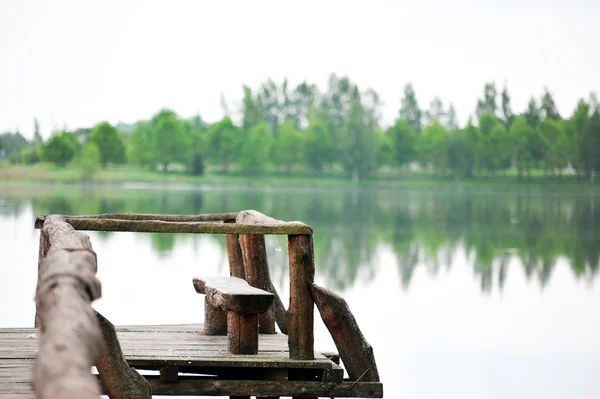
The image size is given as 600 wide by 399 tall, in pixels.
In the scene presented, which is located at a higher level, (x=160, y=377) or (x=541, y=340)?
(x=160, y=377)

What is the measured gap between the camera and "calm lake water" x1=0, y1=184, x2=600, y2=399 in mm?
14523

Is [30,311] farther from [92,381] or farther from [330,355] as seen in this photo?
[92,381]

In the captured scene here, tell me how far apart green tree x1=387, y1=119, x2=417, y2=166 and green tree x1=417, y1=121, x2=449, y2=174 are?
1489 millimetres

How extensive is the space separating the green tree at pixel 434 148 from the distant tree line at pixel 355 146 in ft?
0.46

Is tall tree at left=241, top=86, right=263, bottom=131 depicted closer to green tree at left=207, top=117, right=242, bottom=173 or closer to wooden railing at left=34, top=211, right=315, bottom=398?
green tree at left=207, top=117, right=242, bottom=173

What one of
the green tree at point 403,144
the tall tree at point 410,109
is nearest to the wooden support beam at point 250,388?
the green tree at point 403,144

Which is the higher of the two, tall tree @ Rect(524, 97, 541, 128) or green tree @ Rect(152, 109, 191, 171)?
tall tree @ Rect(524, 97, 541, 128)

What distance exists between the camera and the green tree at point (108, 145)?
13650cm

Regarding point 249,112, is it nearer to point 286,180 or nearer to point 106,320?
point 286,180

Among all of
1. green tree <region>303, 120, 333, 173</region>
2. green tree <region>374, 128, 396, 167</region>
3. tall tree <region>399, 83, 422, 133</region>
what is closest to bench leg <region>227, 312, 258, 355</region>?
green tree <region>303, 120, 333, 173</region>

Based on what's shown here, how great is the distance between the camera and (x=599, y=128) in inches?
5330

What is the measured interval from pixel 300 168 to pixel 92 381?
145 meters

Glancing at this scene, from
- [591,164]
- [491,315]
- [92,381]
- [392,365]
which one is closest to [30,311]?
[392,365]

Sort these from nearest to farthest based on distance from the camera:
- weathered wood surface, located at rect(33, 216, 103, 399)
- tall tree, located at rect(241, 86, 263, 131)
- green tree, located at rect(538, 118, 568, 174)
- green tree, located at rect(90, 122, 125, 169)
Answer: weathered wood surface, located at rect(33, 216, 103, 399)
green tree, located at rect(538, 118, 568, 174)
green tree, located at rect(90, 122, 125, 169)
tall tree, located at rect(241, 86, 263, 131)
